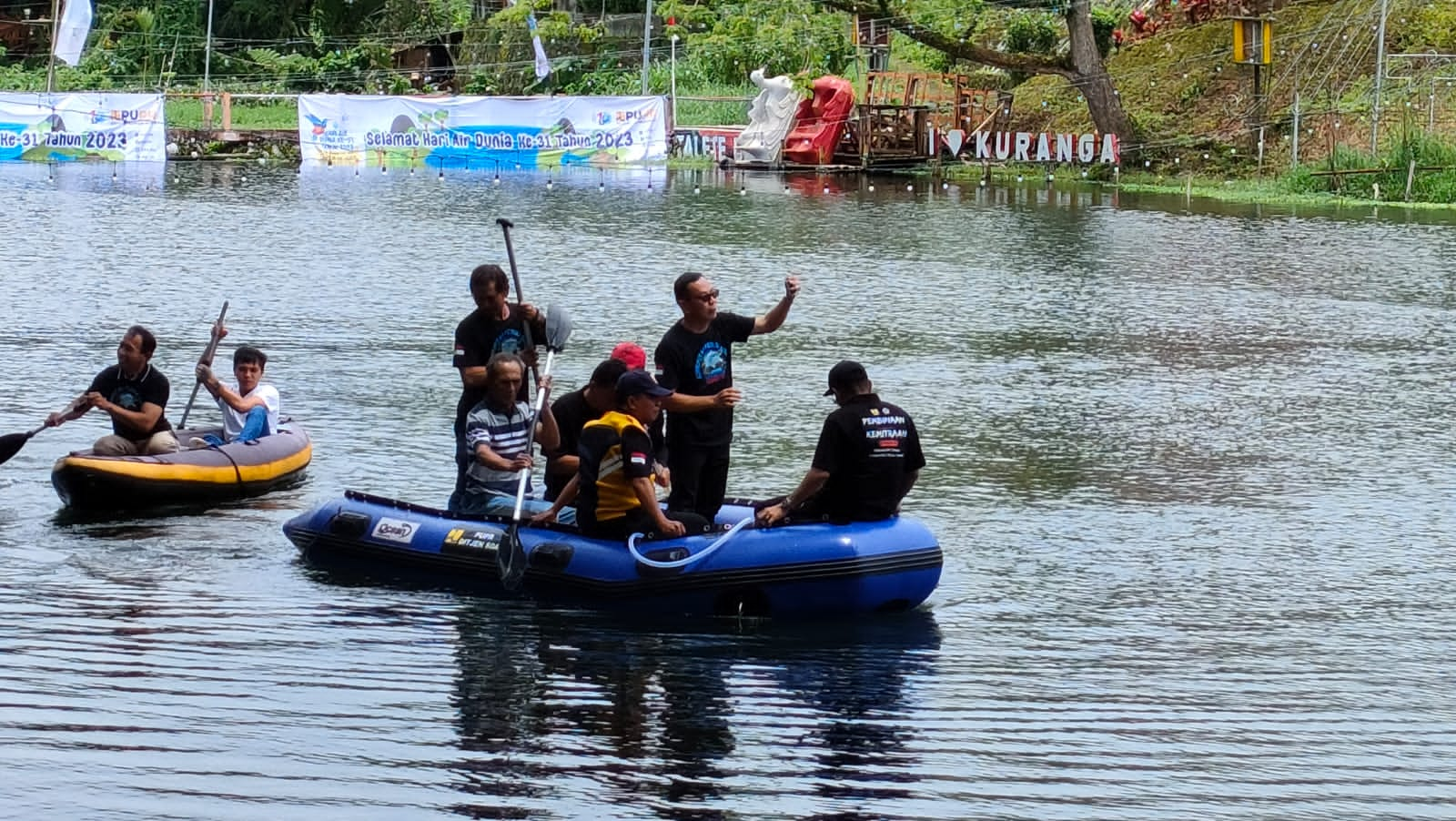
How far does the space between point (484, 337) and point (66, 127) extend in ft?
130

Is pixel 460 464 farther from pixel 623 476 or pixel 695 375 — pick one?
pixel 695 375

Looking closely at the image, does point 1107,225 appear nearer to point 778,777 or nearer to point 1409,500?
point 1409,500

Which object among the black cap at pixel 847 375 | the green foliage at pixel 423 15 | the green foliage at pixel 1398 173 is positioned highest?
the green foliage at pixel 423 15

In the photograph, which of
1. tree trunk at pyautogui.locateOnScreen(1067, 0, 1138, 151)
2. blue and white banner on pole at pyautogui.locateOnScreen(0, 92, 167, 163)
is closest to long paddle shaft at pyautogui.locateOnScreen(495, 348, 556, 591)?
tree trunk at pyautogui.locateOnScreen(1067, 0, 1138, 151)

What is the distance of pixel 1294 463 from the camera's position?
16016mm

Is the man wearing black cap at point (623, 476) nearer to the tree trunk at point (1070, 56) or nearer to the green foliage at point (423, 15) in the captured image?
the tree trunk at point (1070, 56)

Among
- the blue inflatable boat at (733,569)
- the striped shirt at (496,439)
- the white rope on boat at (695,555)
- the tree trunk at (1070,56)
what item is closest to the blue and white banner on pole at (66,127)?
the tree trunk at (1070,56)

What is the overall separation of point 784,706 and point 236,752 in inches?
102

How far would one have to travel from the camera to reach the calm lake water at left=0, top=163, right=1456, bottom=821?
8297mm

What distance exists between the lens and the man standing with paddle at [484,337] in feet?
39.5

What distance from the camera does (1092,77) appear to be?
46.3 metres

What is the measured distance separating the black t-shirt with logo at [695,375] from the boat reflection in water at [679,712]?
3.77ft

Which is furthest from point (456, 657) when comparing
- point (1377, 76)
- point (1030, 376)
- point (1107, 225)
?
point (1377, 76)

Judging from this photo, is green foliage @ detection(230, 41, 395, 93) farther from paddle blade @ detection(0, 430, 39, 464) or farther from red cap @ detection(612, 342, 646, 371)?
red cap @ detection(612, 342, 646, 371)
